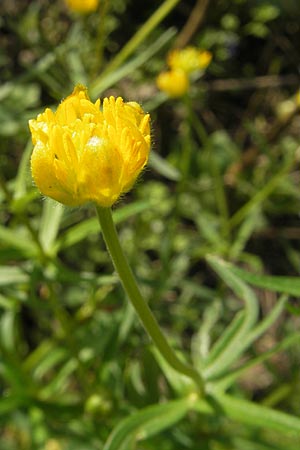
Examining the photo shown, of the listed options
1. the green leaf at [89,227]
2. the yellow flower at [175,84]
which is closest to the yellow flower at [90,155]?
the green leaf at [89,227]

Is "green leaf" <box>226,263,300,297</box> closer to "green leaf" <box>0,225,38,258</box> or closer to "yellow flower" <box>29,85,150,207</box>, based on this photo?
"yellow flower" <box>29,85,150,207</box>

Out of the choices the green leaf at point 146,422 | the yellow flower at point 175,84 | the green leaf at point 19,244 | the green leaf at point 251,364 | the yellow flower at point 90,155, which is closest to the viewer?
the yellow flower at point 90,155

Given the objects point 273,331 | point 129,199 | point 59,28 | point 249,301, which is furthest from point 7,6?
point 249,301

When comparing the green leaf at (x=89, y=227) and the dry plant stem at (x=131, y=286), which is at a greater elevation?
the green leaf at (x=89, y=227)

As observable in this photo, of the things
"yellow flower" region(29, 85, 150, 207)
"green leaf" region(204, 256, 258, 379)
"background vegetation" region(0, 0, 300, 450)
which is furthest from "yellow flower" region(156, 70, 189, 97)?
"yellow flower" region(29, 85, 150, 207)

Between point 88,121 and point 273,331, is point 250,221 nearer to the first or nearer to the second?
point 273,331

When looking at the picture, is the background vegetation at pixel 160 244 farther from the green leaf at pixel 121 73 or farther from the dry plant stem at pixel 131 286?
the dry plant stem at pixel 131 286
